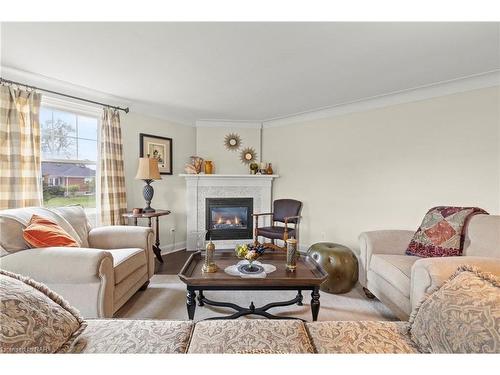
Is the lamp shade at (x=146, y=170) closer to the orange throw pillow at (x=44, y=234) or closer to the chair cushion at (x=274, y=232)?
the orange throw pillow at (x=44, y=234)

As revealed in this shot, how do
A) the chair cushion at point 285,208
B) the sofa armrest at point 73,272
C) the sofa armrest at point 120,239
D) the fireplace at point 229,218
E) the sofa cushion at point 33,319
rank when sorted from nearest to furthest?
1. the sofa cushion at point 33,319
2. the sofa armrest at point 73,272
3. the sofa armrest at point 120,239
4. the chair cushion at point 285,208
5. the fireplace at point 229,218

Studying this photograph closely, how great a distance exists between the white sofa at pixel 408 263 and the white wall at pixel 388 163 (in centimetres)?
87

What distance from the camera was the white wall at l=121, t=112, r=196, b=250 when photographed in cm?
343

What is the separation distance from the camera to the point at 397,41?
6.11ft

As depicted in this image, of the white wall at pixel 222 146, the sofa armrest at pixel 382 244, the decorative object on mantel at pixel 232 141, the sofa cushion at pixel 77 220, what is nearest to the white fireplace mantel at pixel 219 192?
the white wall at pixel 222 146

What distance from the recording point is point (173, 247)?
3947mm

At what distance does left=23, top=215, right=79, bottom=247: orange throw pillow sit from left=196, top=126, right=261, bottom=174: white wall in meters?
2.58

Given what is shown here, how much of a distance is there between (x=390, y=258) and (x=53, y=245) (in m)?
2.70

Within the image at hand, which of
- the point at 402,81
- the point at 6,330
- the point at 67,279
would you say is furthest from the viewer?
the point at 402,81

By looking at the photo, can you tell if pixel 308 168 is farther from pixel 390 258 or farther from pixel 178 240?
pixel 178 240

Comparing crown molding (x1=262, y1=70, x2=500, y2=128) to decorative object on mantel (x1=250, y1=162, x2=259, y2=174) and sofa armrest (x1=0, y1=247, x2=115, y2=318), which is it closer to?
decorative object on mantel (x1=250, y1=162, x2=259, y2=174)

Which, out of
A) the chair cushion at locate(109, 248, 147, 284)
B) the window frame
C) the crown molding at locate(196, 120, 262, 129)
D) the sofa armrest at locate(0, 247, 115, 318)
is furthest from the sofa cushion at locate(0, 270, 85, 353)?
the crown molding at locate(196, 120, 262, 129)

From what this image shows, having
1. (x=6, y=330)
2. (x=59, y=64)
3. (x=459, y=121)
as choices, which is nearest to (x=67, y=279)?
(x=6, y=330)

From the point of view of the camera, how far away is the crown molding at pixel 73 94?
2.40 metres
